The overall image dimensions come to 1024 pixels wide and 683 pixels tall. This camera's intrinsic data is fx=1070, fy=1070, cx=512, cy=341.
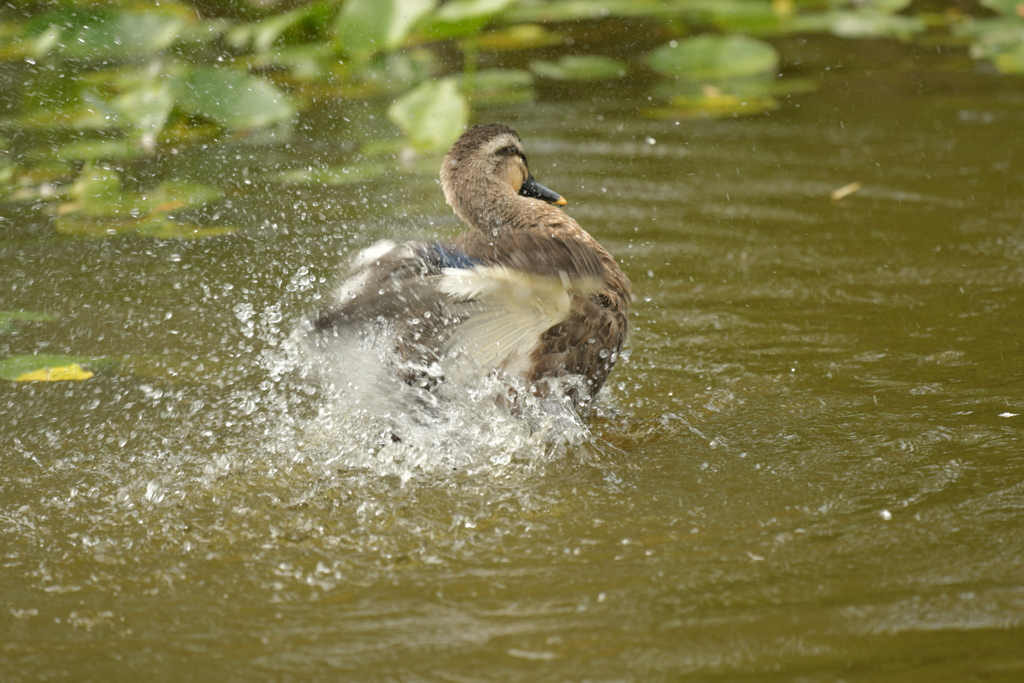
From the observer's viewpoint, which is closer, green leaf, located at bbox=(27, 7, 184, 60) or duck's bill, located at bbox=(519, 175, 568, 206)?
duck's bill, located at bbox=(519, 175, 568, 206)

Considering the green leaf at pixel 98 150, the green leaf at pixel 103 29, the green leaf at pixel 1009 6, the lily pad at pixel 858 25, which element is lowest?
the green leaf at pixel 1009 6

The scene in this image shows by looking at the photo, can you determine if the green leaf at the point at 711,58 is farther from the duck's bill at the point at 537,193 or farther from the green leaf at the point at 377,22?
the duck's bill at the point at 537,193

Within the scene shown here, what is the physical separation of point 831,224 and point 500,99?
258 centimetres

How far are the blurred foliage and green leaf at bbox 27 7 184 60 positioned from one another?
1 centimetres

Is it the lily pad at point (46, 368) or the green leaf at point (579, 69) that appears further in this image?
the green leaf at point (579, 69)

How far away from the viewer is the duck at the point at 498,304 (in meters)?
3.15

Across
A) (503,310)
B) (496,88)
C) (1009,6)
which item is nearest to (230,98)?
(496,88)

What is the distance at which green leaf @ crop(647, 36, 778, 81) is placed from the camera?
7.31 metres

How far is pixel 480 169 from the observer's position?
4.09m

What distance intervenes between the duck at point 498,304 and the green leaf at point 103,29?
3187 mm

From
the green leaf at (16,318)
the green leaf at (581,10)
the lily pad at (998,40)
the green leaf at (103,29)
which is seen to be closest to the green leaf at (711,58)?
the green leaf at (581,10)

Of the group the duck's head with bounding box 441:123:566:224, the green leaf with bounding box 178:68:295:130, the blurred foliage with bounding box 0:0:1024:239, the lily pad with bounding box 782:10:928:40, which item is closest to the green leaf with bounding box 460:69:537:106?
the blurred foliage with bounding box 0:0:1024:239

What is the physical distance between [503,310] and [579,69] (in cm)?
441

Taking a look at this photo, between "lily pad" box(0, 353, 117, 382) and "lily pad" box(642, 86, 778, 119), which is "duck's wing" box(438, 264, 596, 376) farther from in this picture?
"lily pad" box(642, 86, 778, 119)
